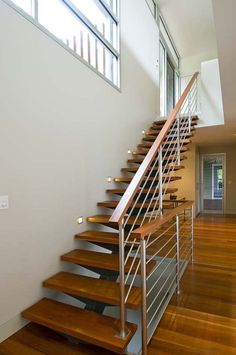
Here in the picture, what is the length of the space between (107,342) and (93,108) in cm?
267

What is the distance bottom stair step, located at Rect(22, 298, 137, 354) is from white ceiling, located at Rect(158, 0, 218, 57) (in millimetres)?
6855

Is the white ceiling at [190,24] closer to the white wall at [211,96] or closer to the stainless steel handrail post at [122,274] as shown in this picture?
the white wall at [211,96]

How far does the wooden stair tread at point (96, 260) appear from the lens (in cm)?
223

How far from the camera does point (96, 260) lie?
2369mm

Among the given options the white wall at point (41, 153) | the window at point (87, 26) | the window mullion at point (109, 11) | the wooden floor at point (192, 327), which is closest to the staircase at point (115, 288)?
the wooden floor at point (192, 327)

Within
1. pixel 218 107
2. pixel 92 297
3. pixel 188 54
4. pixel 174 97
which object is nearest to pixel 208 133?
pixel 218 107

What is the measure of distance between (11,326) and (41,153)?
1.52 metres

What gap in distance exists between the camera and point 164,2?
18.9 ft

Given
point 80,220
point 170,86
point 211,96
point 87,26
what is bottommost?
point 80,220

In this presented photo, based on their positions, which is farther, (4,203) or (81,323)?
(4,203)

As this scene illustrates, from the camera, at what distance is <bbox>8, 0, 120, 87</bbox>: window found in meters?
2.55

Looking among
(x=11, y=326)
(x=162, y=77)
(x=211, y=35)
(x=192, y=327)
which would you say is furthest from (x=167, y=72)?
(x=11, y=326)

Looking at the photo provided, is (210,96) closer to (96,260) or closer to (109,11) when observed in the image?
(109,11)

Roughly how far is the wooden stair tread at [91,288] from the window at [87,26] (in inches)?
101
